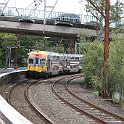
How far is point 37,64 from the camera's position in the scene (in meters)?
46.3

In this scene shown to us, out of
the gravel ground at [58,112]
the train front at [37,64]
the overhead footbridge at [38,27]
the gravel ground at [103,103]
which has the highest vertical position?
the overhead footbridge at [38,27]

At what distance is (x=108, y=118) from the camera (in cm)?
1711

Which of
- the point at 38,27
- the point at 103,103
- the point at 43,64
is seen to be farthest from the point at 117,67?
the point at 43,64

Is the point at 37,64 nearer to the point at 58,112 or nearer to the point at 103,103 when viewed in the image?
the point at 103,103

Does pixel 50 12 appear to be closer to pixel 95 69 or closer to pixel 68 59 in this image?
pixel 95 69

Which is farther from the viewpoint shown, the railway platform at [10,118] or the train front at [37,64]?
the train front at [37,64]

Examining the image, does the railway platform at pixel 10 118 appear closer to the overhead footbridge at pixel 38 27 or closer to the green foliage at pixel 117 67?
the green foliage at pixel 117 67

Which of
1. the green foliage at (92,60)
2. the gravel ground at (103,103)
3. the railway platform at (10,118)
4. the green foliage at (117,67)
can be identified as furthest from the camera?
the green foliage at (92,60)


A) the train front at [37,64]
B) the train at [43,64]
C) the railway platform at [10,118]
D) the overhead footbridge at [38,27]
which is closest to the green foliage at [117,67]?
the overhead footbridge at [38,27]

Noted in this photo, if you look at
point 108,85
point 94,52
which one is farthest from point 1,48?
point 108,85

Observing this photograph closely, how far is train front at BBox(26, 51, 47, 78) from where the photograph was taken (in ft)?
149

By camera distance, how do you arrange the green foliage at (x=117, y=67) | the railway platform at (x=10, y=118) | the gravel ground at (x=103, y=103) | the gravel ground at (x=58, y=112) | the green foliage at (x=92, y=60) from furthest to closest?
the green foliage at (x=92, y=60) → the green foliage at (x=117, y=67) → the gravel ground at (x=103, y=103) → the gravel ground at (x=58, y=112) → the railway platform at (x=10, y=118)

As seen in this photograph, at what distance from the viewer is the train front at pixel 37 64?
45.5 m

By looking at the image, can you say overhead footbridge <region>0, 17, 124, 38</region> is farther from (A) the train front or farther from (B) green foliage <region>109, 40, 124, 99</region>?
(B) green foliage <region>109, 40, 124, 99</region>
